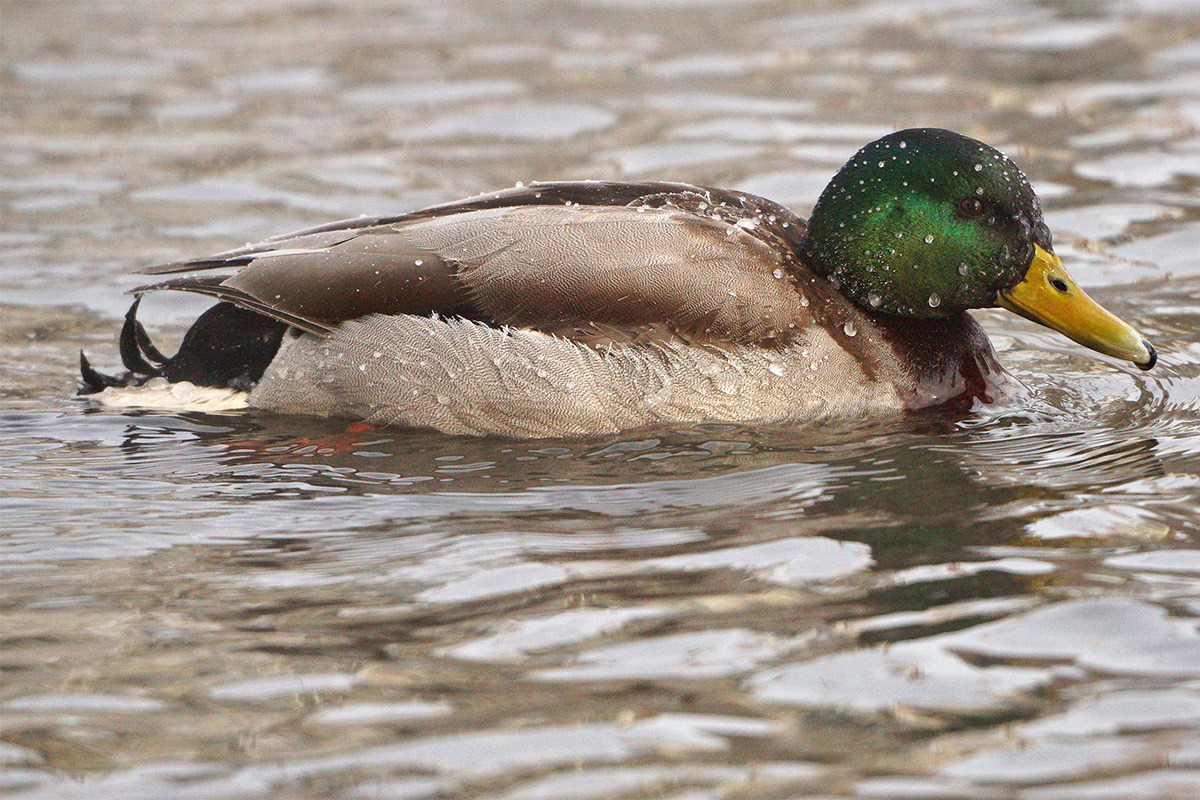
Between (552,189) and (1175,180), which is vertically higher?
(552,189)

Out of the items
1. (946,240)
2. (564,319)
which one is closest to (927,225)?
(946,240)

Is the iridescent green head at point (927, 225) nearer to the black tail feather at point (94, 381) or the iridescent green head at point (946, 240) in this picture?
the iridescent green head at point (946, 240)

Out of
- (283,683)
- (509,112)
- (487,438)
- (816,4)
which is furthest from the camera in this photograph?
(816,4)

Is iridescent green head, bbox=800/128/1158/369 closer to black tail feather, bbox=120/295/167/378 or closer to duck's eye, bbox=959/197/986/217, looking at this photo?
duck's eye, bbox=959/197/986/217

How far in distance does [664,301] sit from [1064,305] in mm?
1493

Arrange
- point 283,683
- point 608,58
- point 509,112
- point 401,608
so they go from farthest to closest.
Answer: point 608,58 → point 509,112 → point 401,608 → point 283,683

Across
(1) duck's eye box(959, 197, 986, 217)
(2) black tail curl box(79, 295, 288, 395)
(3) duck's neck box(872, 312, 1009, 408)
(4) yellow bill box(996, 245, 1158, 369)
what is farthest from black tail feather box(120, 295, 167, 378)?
(4) yellow bill box(996, 245, 1158, 369)

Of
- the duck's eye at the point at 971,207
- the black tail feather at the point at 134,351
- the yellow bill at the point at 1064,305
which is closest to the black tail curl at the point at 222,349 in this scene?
the black tail feather at the point at 134,351

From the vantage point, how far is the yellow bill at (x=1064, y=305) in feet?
21.5

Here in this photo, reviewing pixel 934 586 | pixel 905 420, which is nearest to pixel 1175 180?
pixel 905 420

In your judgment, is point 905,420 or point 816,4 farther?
point 816,4

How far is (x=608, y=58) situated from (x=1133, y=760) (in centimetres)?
946

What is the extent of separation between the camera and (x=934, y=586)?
4934 millimetres

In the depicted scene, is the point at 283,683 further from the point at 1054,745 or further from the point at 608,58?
the point at 608,58
